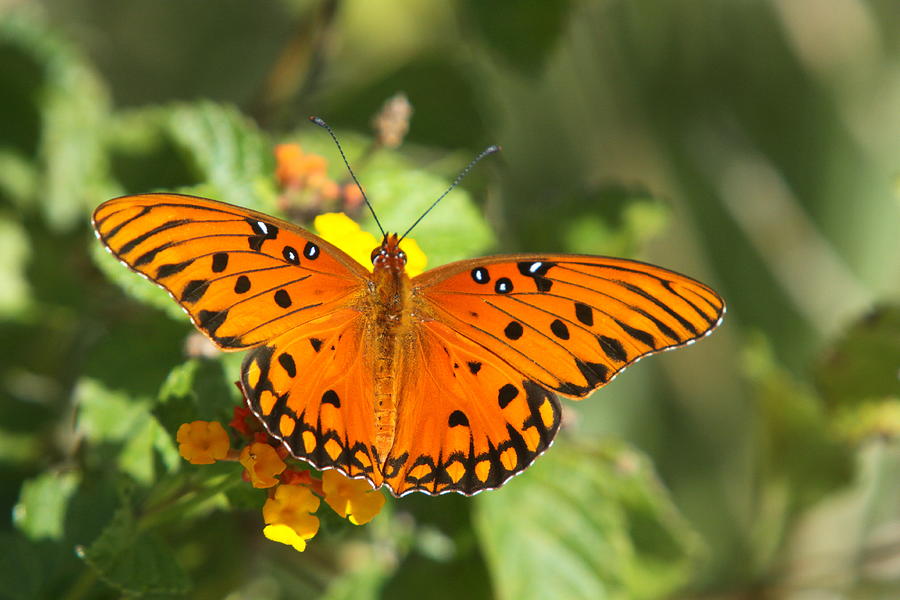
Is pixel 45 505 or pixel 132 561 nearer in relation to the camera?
pixel 132 561

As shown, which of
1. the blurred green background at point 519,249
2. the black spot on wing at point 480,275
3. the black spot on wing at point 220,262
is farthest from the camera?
the blurred green background at point 519,249

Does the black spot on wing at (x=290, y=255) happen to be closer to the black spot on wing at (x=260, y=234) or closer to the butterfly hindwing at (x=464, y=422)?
the black spot on wing at (x=260, y=234)

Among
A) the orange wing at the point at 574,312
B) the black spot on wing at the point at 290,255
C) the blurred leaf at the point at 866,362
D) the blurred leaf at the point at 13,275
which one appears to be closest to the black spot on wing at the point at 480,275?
the orange wing at the point at 574,312

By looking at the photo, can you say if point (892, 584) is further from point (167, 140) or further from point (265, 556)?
point (167, 140)

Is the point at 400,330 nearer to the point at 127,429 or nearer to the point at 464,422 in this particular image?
the point at 464,422

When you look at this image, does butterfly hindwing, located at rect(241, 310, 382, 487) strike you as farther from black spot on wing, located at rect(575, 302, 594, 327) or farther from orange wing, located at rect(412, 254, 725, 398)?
black spot on wing, located at rect(575, 302, 594, 327)

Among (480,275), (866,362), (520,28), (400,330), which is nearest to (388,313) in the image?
(400,330)
